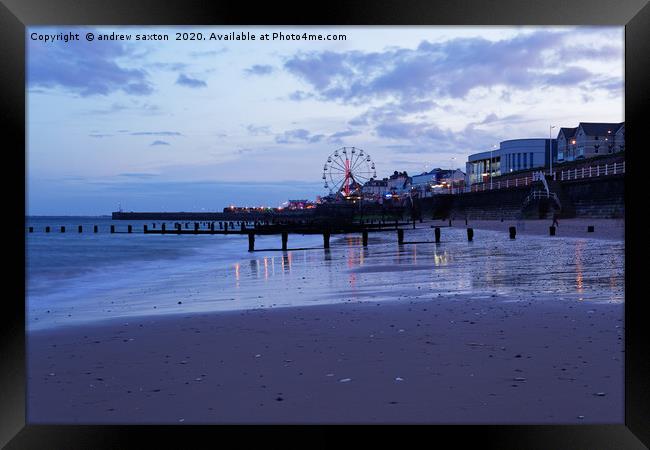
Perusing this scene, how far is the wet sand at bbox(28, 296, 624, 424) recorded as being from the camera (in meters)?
4.20

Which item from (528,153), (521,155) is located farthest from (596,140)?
(521,155)

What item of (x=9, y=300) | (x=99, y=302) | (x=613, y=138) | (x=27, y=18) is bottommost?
(x=99, y=302)

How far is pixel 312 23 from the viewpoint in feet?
13.6

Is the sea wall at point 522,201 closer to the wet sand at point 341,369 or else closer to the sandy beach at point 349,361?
the sandy beach at point 349,361

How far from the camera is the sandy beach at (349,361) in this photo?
13.9ft

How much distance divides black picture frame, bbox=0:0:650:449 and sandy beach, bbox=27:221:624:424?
6.8 inches

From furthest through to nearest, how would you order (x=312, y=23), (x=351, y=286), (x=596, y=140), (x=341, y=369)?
(x=596, y=140)
(x=351, y=286)
(x=341, y=369)
(x=312, y=23)

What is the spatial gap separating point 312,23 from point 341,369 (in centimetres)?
304

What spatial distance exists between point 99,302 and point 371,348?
8816mm

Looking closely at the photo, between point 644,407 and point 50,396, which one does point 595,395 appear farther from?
point 50,396

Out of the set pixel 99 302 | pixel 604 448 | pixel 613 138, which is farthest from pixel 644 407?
pixel 613 138

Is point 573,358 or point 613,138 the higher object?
point 613,138

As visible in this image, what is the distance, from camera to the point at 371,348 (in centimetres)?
623

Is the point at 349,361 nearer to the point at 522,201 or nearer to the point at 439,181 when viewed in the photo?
the point at 522,201
